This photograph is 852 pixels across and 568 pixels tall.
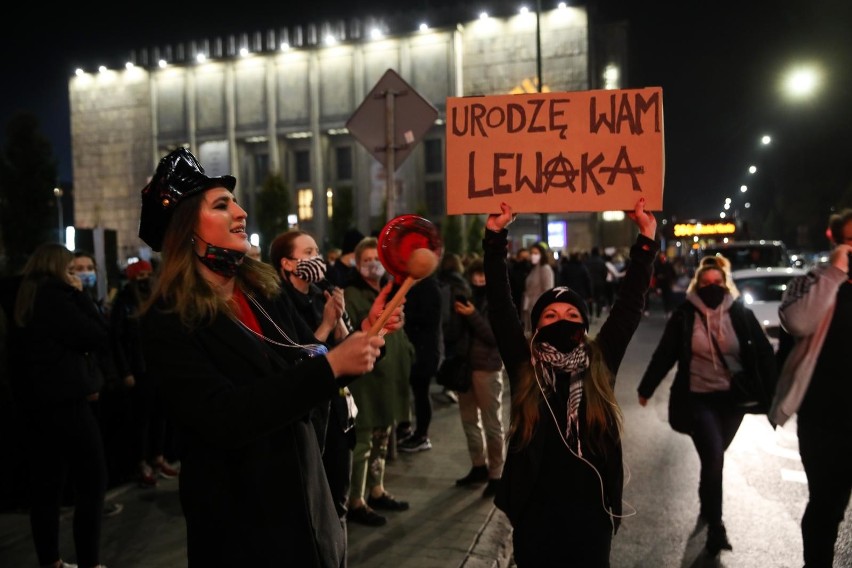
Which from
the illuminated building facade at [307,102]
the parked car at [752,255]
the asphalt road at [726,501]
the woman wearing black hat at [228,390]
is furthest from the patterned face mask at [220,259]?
the illuminated building facade at [307,102]

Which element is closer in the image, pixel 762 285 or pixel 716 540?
pixel 716 540

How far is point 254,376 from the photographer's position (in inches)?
88.0

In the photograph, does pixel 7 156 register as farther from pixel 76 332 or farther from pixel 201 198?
pixel 201 198

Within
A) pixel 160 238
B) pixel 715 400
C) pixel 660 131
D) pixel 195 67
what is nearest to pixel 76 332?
pixel 160 238

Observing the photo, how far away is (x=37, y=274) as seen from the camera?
4695 millimetres

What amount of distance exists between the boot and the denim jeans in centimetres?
4

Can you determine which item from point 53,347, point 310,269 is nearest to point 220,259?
point 310,269

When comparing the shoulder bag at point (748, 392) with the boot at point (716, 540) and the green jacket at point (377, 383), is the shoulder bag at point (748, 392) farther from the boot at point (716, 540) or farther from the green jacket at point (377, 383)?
the green jacket at point (377, 383)

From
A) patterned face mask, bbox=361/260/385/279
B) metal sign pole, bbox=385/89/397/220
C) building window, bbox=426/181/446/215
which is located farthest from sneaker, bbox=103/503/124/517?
building window, bbox=426/181/446/215

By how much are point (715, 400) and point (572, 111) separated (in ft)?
9.71

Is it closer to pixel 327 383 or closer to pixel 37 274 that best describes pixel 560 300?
pixel 327 383

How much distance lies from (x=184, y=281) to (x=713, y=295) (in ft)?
14.4

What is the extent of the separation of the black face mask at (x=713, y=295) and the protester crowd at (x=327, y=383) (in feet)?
0.06

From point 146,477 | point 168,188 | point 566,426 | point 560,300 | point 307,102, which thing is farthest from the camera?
point 307,102
